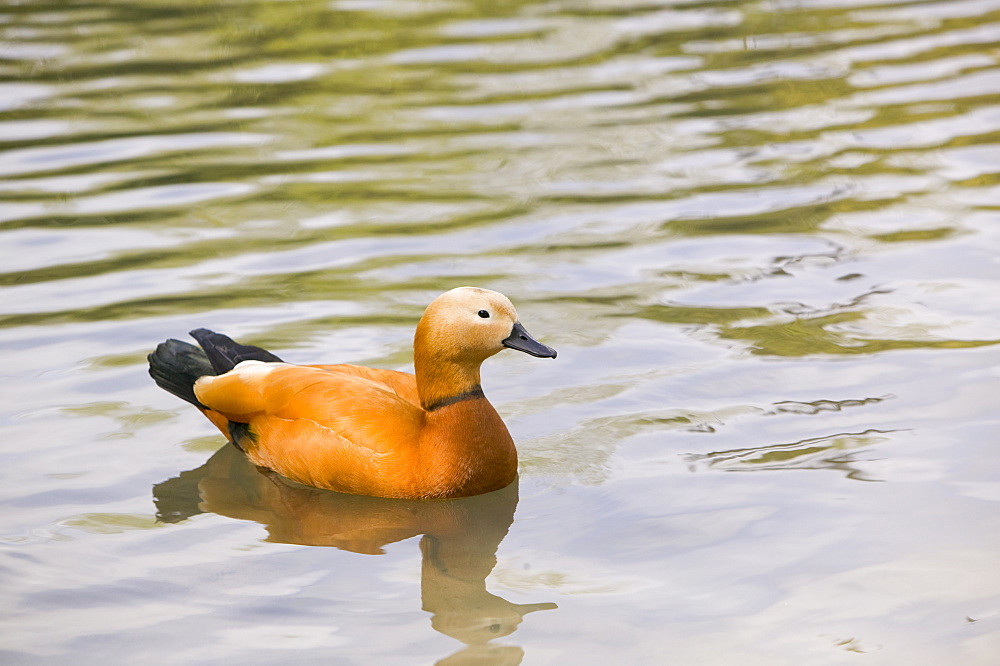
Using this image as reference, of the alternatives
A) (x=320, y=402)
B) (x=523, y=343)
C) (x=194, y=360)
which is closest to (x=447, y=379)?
(x=523, y=343)

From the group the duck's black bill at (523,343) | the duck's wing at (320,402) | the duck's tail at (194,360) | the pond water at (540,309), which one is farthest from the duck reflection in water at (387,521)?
the duck's black bill at (523,343)

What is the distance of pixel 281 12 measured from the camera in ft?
44.8

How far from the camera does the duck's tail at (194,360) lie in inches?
248

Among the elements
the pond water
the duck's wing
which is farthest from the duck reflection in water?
the duck's wing

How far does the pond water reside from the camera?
495cm

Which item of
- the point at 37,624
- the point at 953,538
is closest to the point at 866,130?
the point at 953,538

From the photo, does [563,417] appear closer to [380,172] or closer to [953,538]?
[953,538]

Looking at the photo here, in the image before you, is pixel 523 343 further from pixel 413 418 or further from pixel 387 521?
pixel 387 521

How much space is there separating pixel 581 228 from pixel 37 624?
4.88 m

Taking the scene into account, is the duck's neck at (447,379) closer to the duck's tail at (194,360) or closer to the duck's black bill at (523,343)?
the duck's black bill at (523,343)

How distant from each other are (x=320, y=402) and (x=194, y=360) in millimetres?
825

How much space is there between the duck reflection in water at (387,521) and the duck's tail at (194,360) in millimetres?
394

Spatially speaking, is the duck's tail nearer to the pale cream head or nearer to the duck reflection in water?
the duck reflection in water

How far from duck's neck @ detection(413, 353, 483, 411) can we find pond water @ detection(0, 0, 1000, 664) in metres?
0.47
